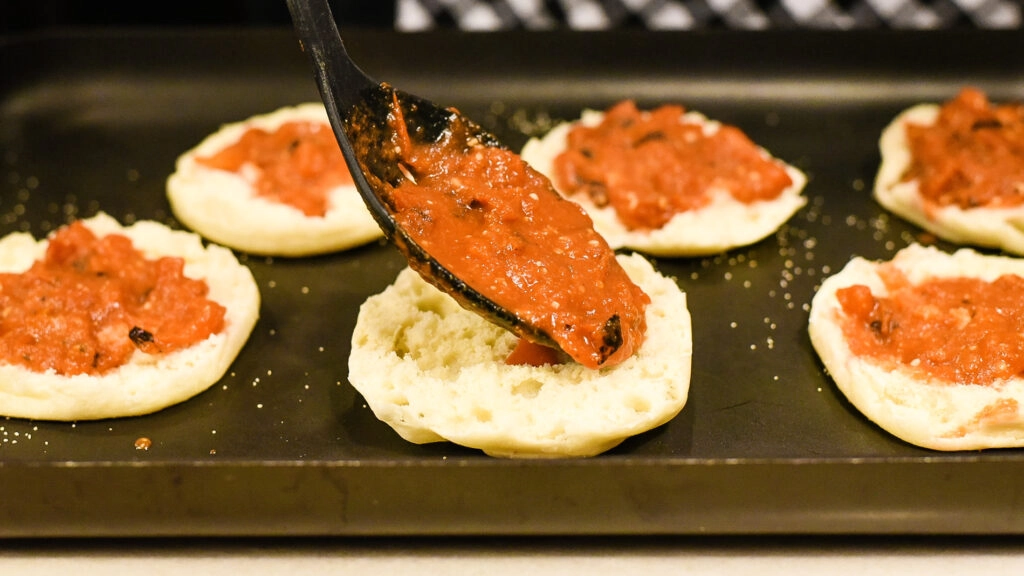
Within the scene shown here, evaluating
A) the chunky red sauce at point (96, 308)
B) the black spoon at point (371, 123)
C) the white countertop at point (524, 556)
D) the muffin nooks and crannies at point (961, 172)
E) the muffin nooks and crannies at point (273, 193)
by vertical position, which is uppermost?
the black spoon at point (371, 123)

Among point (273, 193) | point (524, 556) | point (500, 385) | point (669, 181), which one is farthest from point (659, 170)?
point (524, 556)

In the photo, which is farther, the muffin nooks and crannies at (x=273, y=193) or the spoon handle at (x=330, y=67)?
the muffin nooks and crannies at (x=273, y=193)

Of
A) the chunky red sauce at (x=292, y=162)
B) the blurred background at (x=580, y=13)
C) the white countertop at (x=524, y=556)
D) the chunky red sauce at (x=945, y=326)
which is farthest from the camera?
the blurred background at (x=580, y=13)

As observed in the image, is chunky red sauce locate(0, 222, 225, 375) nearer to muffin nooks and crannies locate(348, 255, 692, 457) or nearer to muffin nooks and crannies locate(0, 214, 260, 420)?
muffin nooks and crannies locate(0, 214, 260, 420)

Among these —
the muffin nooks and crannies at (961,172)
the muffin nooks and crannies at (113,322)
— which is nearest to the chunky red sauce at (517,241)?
the muffin nooks and crannies at (113,322)

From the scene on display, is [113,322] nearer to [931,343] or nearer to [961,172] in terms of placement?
[931,343]

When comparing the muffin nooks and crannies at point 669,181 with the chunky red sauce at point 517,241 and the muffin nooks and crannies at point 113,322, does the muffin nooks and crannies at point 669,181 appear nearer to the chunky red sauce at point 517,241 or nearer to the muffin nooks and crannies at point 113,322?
the chunky red sauce at point 517,241
